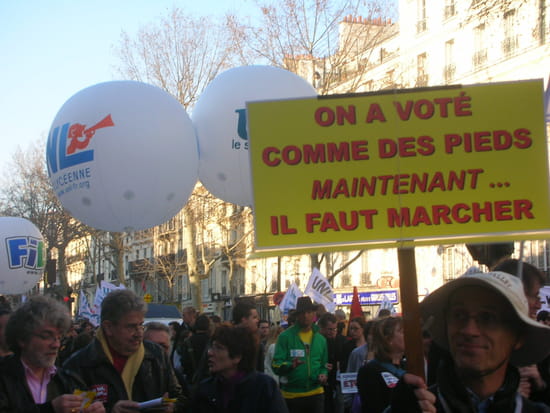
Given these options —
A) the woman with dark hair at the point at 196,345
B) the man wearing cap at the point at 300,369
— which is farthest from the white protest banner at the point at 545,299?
the woman with dark hair at the point at 196,345

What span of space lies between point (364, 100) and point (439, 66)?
3413cm

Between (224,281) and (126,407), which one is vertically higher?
(224,281)

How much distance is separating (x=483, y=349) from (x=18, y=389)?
226cm

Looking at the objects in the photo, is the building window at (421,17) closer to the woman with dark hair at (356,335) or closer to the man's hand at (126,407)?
the woman with dark hair at (356,335)

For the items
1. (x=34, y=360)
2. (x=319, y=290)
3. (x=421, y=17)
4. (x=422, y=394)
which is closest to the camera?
(x=422, y=394)

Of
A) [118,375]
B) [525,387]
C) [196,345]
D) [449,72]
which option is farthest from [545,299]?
[449,72]

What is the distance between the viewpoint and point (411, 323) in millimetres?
2740

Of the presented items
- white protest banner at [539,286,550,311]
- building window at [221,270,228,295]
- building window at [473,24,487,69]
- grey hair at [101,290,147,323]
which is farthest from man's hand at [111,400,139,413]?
building window at [221,270,228,295]

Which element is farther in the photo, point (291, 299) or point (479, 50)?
point (479, 50)

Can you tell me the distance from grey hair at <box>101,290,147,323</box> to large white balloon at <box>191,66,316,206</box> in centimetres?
375

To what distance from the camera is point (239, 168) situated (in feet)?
27.1

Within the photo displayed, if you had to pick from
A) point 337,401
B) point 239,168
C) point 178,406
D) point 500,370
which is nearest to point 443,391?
point 500,370

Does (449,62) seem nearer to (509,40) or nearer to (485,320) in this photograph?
(509,40)

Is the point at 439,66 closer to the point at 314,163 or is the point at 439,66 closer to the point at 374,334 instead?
the point at 374,334
